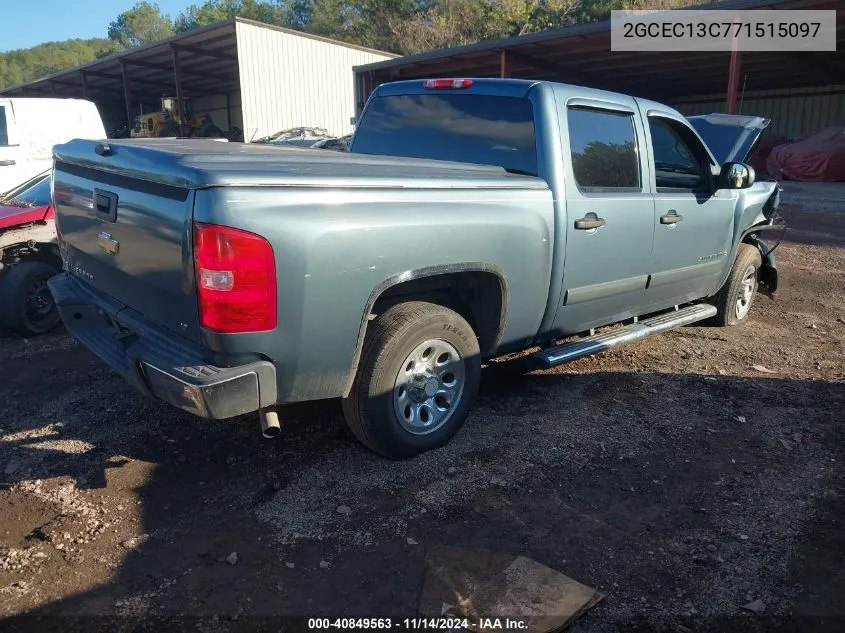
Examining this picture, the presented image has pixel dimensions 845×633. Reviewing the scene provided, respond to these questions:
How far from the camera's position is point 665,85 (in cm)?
2806

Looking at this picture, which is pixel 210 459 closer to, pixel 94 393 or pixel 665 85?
pixel 94 393

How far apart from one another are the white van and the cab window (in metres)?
9.42

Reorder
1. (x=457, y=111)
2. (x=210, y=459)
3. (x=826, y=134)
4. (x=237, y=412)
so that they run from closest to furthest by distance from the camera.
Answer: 1. (x=237, y=412)
2. (x=210, y=459)
3. (x=457, y=111)
4. (x=826, y=134)

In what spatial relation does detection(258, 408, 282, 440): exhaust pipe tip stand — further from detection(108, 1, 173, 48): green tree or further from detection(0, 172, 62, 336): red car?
detection(108, 1, 173, 48): green tree

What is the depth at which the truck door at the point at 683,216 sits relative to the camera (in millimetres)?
4734

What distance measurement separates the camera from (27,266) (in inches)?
232

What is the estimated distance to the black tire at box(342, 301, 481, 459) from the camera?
10.9ft

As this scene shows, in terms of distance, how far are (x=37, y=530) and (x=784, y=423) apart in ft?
13.7

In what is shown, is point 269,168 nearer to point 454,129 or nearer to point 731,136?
point 454,129

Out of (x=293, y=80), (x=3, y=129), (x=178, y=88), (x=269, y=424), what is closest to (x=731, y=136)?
(x=269, y=424)

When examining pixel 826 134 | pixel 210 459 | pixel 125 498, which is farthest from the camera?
pixel 826 134

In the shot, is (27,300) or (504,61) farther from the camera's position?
(504,61)

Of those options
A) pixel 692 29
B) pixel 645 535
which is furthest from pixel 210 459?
pixel 692 29

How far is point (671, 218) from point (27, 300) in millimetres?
5311
